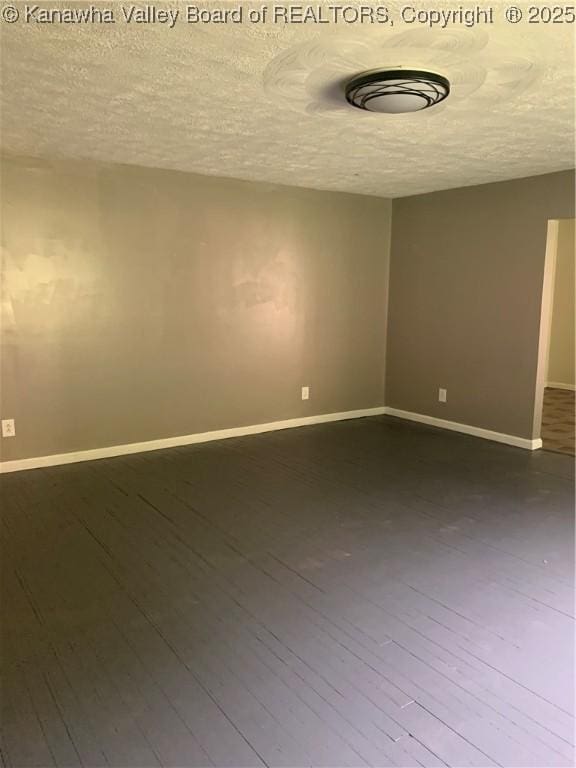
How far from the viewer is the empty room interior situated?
182 centimetres

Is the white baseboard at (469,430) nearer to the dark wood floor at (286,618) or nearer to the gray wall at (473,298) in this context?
the gray wall at (473,298)

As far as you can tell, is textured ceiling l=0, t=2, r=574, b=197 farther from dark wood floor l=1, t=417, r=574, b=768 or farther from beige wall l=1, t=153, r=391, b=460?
dark wood floor l=1, t=417, r=574, b=768

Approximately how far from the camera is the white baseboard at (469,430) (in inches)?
183

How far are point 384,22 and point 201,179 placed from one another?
9.23ft

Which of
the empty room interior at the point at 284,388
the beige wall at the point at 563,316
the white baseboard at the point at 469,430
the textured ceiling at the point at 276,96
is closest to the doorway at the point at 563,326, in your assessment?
the beige wall at the point at 563,316

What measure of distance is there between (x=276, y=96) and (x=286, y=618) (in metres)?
2.25

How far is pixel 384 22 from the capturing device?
6.17ft

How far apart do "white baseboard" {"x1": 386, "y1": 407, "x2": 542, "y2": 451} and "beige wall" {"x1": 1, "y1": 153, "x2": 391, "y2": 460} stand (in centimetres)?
49

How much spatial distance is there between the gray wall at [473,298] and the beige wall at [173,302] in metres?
0.35

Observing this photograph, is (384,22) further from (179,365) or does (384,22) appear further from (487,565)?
(179,365)

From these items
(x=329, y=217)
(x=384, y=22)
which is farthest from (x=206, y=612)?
(x=329, y=217)

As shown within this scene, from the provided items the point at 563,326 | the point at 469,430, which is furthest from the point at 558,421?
the point at 563,326

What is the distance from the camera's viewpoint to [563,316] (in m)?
7.07

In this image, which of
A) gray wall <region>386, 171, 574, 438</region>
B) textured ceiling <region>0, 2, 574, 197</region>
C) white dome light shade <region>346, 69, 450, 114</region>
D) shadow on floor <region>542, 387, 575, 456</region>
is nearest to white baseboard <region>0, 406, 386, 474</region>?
gray wall <region>386, 171, 574, 438</region>
